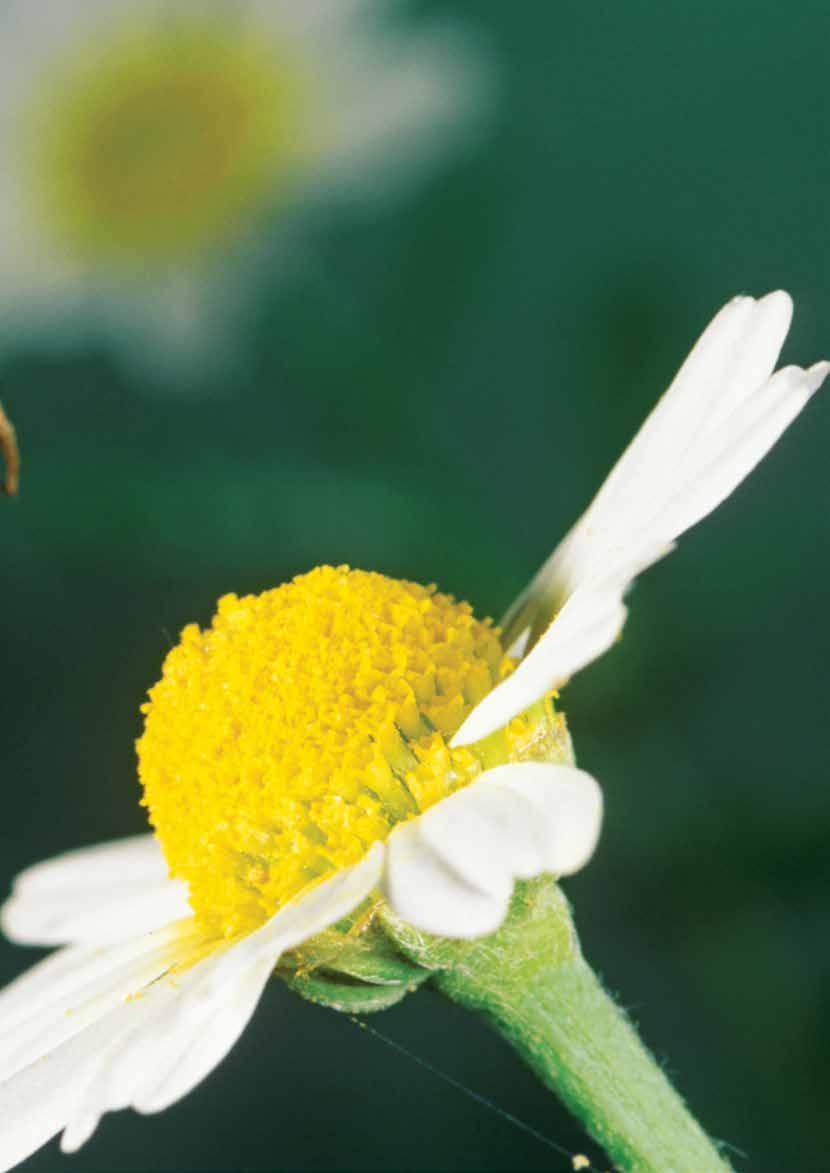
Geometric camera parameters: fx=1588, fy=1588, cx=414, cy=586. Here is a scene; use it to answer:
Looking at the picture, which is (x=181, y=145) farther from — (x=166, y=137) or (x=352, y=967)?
(x=352, y=967)

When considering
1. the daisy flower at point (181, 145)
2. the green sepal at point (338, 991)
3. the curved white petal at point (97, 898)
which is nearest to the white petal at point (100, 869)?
the curved white petal at point (97, 898)

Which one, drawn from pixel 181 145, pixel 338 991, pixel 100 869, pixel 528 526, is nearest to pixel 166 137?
pixel 181 145

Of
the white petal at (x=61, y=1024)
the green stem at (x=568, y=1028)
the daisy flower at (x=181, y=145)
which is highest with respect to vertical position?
the daisy flower at (x=181, y=145)

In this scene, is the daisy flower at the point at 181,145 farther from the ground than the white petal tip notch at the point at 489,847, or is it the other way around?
the daisy flower at the point at 181,145

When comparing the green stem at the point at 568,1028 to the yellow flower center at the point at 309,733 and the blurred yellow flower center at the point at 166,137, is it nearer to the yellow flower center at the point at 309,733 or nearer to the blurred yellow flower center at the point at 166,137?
the yellow flower center at the point at 309,733

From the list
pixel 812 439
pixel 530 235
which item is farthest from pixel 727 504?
pixel 530 235
